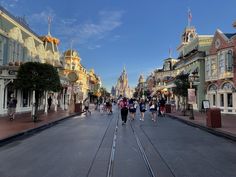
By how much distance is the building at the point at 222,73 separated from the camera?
2928 cm

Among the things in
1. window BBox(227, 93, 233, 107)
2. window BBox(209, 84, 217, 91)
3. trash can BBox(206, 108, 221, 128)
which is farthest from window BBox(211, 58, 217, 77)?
trash can BBox(206, 108, 221, 128)

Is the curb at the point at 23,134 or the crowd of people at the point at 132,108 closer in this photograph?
the curb at the point at 23,134

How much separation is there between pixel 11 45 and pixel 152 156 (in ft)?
65.8

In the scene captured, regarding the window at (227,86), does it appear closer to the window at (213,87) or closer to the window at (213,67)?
the window at (213,87)

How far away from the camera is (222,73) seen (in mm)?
30922

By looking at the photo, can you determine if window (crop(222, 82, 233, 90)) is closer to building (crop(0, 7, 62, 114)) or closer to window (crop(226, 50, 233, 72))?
window (crop(226, 50, 233, 72))

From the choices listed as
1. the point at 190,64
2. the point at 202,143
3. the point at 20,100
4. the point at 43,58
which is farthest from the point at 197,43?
the point at 202,143

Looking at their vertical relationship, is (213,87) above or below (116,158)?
above

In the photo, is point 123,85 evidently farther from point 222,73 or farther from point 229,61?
point 229,61

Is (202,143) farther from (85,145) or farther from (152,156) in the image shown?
(85,145)

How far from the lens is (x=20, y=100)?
26844mm

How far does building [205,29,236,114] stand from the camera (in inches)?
1153

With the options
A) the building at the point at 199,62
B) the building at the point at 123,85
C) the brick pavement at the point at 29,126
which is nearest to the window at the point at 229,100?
the building at the point at 199,62

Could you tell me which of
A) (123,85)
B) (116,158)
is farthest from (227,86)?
(123,85)
